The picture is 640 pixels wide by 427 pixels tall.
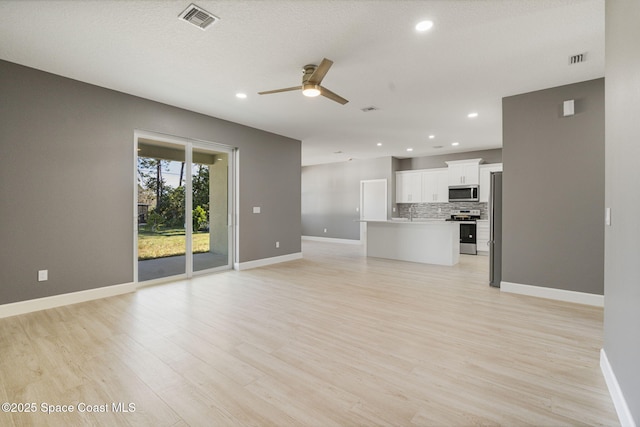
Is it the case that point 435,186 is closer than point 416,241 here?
No

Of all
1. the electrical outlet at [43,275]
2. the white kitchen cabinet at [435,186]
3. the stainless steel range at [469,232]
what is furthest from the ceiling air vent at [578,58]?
the electrical outlet at [43,275]

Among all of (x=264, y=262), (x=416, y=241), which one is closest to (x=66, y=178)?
(x=264, y=262)

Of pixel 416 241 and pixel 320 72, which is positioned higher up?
pixel 320 72

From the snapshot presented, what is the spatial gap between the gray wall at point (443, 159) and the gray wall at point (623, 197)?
6.53 m

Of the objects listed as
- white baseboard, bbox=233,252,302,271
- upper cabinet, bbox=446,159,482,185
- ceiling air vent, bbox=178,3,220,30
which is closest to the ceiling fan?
ceiling air vent, bbox=178,3,220,30

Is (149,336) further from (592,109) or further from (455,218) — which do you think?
(455,218)

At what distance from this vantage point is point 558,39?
282 cm

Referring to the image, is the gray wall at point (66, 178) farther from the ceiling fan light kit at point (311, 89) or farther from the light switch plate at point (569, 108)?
the light switch plate at point (569, 108)

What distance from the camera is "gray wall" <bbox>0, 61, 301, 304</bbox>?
329 cm

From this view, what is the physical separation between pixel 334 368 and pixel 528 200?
3.71m

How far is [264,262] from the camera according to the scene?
6.25 meters

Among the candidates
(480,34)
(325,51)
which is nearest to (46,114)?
(325,51)

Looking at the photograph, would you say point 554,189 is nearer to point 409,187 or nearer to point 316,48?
point 316,48

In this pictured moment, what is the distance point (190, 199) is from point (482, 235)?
7323 millimetres
